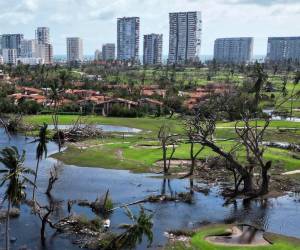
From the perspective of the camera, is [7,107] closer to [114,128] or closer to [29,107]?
[29,107]

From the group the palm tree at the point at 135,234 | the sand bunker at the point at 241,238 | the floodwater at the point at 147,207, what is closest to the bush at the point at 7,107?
the floodwater at the point at 147,207

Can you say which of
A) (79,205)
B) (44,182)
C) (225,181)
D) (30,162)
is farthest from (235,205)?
(30,162)

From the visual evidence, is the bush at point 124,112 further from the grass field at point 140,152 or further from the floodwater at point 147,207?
the floodwater at point 147,207

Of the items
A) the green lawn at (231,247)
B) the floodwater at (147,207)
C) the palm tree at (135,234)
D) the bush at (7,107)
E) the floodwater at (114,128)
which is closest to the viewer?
the palm tree at (135,234)

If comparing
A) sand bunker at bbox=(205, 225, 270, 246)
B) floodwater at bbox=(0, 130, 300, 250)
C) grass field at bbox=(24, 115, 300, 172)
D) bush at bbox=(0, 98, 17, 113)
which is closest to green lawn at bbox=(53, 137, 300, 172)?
grass field at bbox=(24, 115, 300, 172)

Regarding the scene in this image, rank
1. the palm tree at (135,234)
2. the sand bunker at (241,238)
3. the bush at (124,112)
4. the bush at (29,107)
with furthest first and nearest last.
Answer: the bush at (124,112), the bush at (29,107), the sand bunker at (241,238), the palm tree at (135,234)

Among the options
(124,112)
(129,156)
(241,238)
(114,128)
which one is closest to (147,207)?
(241,238)
